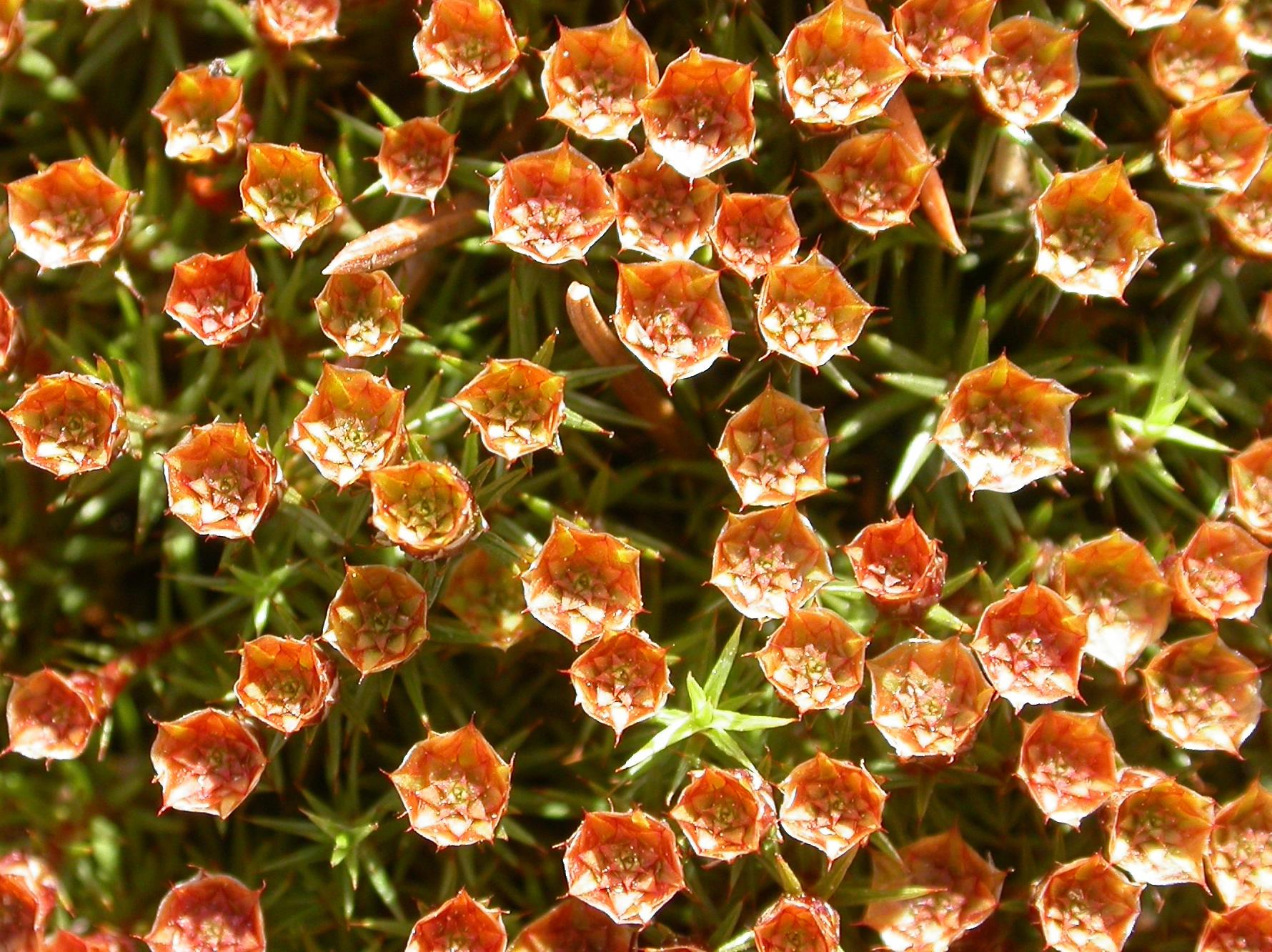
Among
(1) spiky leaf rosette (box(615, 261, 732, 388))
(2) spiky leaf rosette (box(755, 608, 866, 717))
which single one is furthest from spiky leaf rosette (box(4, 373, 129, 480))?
(2) spiky leaf rosette (box(755, 608, 866, 717))

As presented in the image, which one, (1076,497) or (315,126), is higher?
(315,126)

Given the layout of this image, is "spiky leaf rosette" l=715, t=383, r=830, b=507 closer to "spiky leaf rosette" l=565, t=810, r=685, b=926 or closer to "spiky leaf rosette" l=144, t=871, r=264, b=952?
"spiky leaf rosette" l=565, t=810, r=685, b=926

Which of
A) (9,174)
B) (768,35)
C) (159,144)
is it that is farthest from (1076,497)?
(9,174)

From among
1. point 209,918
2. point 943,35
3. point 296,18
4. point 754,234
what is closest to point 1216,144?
point 943,35

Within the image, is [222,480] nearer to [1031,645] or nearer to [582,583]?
[582,583]

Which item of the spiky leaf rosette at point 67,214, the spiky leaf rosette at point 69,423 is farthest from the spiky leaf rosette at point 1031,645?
the spiky leaf rosette at point 67,214

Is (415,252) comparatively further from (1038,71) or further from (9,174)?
(1038,71)

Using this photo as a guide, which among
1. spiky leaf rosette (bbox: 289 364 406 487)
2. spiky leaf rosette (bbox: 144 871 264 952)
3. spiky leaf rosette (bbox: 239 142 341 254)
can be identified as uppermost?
spiky leaf rosette (bbox: 239 142 341 254)
